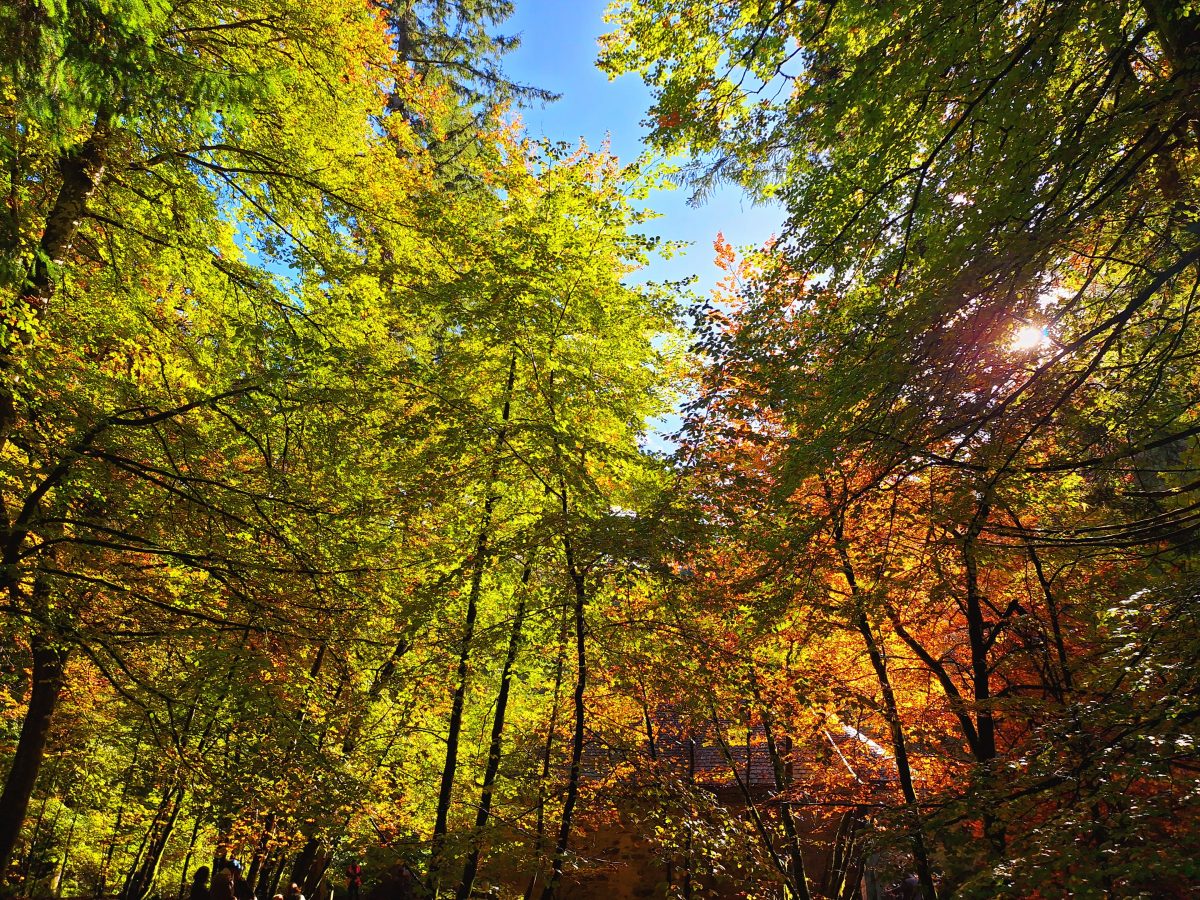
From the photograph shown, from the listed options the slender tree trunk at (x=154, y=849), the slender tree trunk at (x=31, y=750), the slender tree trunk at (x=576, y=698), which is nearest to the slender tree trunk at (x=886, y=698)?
the slender tree trunk at (x=576, y=698)

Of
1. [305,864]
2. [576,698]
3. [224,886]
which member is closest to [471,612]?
[576,698]

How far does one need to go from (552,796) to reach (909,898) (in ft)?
26.4

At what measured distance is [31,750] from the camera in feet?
21.6

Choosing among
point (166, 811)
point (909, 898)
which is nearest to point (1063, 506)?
point (909, 898)

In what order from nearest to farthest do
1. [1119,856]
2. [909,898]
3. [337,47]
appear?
[1119,856] → [337,47] → [909,898]

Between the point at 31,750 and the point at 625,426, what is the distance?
303 inches

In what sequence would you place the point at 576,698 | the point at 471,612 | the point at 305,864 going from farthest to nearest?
1. the point at 305,864
2. the point at 471,612
3. the point at 576,698

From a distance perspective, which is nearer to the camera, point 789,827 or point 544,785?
point 544,785

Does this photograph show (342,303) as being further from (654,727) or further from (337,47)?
(654,727)

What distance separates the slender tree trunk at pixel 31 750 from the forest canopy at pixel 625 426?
0.04m

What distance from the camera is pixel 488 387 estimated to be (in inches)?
341

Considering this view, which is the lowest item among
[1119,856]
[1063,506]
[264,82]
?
[1119,856]

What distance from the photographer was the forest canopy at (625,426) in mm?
3826

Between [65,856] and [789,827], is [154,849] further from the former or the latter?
[789,827]
